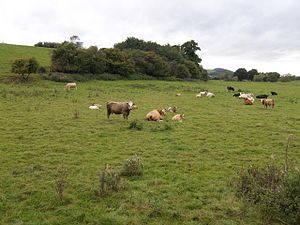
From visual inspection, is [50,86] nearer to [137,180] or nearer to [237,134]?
[237,134]

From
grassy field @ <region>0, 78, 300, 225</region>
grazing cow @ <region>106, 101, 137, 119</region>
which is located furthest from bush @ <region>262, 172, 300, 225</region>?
grazing cow @ <region>106, 101, 137, 119</region>

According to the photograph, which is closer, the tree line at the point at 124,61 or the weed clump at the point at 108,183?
the weed clump at the point at 108,183

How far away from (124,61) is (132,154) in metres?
41.2

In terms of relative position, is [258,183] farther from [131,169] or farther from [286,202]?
[131,169]

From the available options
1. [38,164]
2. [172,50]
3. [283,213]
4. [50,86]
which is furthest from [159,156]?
[172,50]

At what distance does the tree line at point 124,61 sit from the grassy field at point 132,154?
24425mm

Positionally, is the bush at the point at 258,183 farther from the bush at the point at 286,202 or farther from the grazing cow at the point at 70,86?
the grazing cow at the point at 70,86

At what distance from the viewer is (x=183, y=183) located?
9.81 meters

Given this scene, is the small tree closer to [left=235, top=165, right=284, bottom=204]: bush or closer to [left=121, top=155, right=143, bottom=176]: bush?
[left=121, top=155, right=143, bottom=176]: bush

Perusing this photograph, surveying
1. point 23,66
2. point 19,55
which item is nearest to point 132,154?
point 23,66

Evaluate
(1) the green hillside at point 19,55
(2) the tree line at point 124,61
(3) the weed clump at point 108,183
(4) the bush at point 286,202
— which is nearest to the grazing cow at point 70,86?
Result: (2) the tree line at point 124,61

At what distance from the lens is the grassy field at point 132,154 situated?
785 centimetres

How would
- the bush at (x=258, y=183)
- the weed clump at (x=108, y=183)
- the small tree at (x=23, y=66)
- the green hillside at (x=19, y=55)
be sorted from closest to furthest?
1. the bush at (x=258, y=183)
2. the weed clump at (x=108, y=183)
3. the small tree at (x=23, y=66)
4. the green hillside at (x=19, y=55)

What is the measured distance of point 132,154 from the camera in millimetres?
12758
